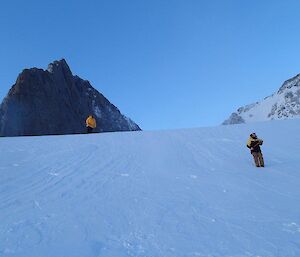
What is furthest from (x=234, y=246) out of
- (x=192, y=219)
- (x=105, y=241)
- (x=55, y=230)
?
(x=55, y=230)

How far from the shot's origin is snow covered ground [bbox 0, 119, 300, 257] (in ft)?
19.3

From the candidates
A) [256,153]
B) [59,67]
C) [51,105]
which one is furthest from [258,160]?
[59,67]

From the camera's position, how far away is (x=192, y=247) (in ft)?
19.0

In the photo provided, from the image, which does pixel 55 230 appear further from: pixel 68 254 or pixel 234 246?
pixel 234 246

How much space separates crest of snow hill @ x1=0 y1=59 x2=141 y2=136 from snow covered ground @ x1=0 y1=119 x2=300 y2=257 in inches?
2457

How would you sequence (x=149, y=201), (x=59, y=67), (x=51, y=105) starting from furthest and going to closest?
1. (x=59, y=67)
2. (x=51, y=105)
3. (x=149, y=201)

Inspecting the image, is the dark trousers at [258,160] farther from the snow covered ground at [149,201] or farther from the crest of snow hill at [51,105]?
the crest of snow hill at [51,105]

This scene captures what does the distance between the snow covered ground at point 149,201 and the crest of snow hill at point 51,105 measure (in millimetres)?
62404

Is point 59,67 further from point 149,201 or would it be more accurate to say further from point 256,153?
point 149,201

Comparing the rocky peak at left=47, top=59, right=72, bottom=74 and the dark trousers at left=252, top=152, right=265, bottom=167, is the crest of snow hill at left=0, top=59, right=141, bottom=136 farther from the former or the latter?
the dark trousers at left=252, top=152, right=265, bottom=167

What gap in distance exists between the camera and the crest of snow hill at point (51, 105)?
75.2 metres

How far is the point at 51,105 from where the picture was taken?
8319 cm

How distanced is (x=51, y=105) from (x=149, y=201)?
256 feet

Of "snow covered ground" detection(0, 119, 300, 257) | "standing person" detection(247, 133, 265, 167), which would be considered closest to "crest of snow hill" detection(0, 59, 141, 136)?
"snow covered ground" detection(0, 119, 300, 257)
